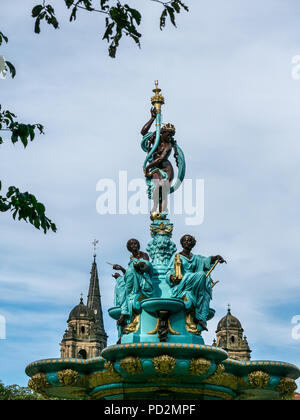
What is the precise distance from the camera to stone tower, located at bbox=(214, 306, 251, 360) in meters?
97.0

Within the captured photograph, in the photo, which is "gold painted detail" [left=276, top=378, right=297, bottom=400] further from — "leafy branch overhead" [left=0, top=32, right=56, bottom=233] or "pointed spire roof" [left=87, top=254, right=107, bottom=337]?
"pointed spire roof" [left=87, top=254, right=107, bottom=337]

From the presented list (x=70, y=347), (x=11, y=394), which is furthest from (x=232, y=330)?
(x=11, y=394)

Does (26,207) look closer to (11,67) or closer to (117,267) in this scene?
(11,67)

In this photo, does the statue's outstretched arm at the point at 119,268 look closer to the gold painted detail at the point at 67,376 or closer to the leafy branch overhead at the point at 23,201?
the gold painted detail at the point at 67,376

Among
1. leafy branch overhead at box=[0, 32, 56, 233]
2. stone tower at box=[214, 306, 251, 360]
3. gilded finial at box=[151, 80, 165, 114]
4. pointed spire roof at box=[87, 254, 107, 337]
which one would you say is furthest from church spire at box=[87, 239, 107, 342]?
leafy branch overhead at box=[0, 32, 56, 233]

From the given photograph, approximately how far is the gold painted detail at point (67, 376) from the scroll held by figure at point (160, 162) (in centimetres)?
463

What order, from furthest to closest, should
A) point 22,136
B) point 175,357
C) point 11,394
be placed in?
point 11,394 < point 175,357 < point 22,136

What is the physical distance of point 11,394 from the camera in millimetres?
57125

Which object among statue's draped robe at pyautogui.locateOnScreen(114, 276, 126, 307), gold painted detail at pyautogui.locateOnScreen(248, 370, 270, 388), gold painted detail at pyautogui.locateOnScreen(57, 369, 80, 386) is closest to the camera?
gold painted detail at pyautogui.locateOnScreen(248, 370, 270, 388)

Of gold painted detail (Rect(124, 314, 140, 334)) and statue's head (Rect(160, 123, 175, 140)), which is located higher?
statue's head (Rect(160, 123, 175, 140))

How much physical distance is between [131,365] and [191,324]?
2.10 meters

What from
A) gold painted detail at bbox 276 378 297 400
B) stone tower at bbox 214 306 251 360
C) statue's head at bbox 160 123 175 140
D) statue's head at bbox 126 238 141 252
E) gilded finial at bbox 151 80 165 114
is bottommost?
gold painted detail at bbox 276 378 297 400
